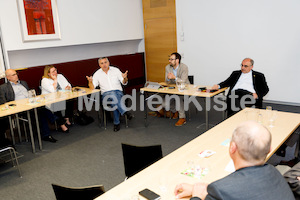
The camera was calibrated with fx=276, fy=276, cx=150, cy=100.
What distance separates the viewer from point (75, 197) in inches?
72.3

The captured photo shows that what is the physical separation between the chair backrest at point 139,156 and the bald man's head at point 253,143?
3.82ft

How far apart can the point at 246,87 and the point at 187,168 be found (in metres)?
3.12

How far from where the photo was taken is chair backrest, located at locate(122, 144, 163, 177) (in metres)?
2.54

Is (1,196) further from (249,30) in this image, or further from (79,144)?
(249,30)

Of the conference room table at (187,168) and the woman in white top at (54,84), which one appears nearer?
the conference room table at (187,168)

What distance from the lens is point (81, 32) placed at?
670cm

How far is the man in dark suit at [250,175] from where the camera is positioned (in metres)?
1.38

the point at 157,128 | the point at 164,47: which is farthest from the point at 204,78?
the point at 157,128

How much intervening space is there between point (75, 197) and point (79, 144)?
3.01 metres

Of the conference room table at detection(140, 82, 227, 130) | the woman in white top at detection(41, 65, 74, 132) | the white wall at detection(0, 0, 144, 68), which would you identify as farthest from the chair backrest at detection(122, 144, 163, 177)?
the white wall at detection(0, 0, 144, 68)

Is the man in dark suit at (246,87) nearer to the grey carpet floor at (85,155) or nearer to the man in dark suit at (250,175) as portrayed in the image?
the grey carpet floor at (85,155)

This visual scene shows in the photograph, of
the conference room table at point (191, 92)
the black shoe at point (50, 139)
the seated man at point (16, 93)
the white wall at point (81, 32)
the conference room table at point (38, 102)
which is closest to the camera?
the conference room table at point (38, 102)

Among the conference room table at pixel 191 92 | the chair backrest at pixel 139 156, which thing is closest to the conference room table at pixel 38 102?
the conference room table at pixel 191 92

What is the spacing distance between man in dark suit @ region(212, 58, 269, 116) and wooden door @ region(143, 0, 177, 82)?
321cm
